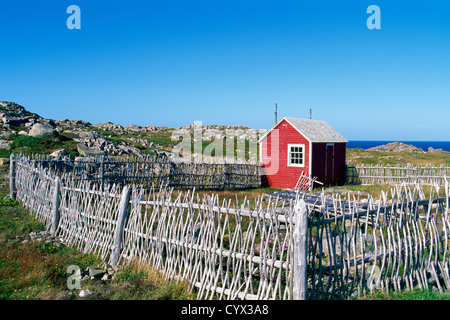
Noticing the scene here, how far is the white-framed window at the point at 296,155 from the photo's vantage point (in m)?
17.6

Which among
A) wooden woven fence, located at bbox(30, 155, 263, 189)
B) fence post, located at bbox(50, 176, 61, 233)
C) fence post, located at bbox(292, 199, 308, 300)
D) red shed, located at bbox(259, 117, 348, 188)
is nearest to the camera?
fence post, located at bbox(292, 199, 308, 300)

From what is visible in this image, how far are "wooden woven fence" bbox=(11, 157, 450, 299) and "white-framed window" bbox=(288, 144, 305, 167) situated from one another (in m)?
11.6

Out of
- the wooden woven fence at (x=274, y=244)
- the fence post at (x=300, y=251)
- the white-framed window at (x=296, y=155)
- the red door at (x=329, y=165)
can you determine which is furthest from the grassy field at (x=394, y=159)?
the fence post at (x=300, y=251)

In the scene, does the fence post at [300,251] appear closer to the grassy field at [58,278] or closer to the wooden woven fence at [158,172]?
the grassy field at [58,278]

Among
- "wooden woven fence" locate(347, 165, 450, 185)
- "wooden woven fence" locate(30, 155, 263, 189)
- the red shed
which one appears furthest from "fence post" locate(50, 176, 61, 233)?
"wooden woven fence" locate(347, 165, 450, 185)

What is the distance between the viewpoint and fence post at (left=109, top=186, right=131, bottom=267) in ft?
20.1

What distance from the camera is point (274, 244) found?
13.4 feet

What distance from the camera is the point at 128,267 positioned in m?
5.72

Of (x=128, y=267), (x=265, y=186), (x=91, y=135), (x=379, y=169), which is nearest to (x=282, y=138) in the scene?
(x=265, y=186)

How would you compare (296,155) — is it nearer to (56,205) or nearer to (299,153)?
(299,153)

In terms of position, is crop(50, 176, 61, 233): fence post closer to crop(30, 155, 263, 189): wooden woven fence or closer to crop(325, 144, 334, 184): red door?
crop(30, 155, 263, 189): wooden woven fence

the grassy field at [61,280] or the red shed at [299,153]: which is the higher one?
the red shed at [299,153]

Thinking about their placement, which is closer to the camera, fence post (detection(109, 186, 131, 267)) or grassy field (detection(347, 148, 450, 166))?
fence post (detection(109, 186, 131, 267))

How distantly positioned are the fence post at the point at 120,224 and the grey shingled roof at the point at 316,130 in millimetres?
12949
